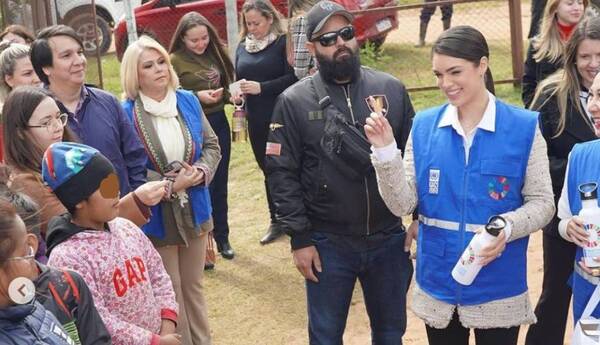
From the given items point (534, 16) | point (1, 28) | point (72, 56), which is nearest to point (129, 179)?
point (72, 56)

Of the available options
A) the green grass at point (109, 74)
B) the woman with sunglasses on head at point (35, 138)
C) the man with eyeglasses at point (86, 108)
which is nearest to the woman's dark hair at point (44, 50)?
the man with eyeglasses at point (86, 108)

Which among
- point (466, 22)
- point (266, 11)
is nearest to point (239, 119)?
point (266, 11)

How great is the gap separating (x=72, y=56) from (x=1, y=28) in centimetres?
470

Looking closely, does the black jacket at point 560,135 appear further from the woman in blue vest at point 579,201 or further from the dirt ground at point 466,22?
the dirt ground at point 466,22

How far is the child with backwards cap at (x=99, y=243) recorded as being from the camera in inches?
143

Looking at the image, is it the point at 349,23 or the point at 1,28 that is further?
the point at 1,28

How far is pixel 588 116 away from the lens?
4.86 metres

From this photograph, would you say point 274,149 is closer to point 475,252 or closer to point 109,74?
point 475,252

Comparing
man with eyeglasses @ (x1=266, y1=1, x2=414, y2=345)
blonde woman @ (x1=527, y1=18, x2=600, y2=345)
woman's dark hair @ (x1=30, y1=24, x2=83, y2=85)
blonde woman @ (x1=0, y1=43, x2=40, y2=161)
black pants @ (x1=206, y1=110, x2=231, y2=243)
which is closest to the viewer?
man with eyeglasses @ (x1=266, y1=1, x2=414, y2=345)

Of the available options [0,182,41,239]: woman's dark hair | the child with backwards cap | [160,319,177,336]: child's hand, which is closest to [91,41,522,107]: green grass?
[160,319,177,336]: child's hand

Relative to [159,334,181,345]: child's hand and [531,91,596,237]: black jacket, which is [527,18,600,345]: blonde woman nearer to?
[531,91,596,237]: black jacket

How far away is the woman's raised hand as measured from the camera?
3980 mm

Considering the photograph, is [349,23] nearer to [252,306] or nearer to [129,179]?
[129,179]

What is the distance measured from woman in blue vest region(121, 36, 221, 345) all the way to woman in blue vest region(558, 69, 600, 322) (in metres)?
2.24
